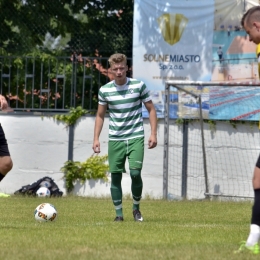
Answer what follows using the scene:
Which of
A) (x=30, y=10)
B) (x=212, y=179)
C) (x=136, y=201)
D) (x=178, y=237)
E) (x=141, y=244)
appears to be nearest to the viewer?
(x=141, y=244)

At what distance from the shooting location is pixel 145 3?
17.2 m

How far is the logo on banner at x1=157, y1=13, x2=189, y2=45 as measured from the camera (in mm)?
16891

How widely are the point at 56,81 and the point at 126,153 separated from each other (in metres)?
7.95

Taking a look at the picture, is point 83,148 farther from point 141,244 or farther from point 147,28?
point 141,244

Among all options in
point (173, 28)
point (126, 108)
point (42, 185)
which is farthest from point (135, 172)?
point (173, 28)

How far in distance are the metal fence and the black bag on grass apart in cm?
181

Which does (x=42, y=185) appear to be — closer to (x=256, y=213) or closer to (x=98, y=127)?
(x=98, y=127)

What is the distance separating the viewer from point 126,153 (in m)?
10.1

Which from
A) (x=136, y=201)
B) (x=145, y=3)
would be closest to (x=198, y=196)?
(x=145, y=3)

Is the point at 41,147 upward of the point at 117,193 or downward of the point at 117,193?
upward

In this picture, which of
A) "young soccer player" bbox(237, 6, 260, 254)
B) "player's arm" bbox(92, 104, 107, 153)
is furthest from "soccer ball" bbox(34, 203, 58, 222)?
"young soccer player" bbox(237, 6, 260, 254)

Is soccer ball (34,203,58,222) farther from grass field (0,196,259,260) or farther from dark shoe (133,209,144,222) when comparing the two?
dark shoe (133,209,144,222)

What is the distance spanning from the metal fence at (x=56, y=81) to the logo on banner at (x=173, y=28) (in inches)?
45.7

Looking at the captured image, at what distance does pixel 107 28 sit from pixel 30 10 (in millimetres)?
1783
